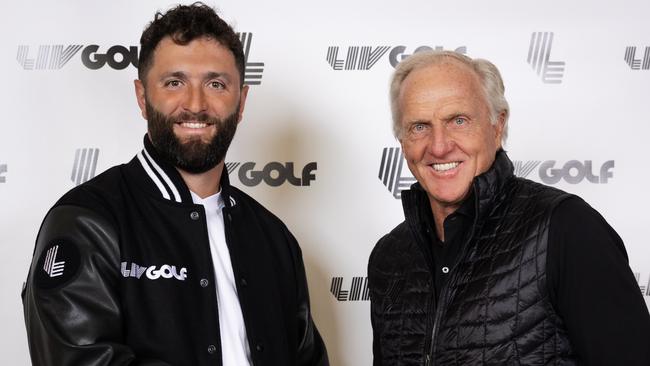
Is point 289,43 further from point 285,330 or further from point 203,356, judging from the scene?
point 203,356

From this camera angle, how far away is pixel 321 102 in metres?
2.93

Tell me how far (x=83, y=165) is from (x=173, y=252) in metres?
1.07

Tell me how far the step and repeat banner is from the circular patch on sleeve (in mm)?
1077

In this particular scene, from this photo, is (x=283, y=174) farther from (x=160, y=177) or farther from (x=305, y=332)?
(x=160, y=177)

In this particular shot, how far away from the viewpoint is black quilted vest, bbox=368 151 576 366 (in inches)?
66.9

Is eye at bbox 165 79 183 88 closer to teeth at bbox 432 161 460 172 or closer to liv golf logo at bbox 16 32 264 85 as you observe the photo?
teeth at bbox 432 161 460 172

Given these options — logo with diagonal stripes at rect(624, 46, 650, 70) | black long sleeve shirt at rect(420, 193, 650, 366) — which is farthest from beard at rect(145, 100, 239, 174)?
logo with diagonal stripes at rect(624, 46, 650, 70)

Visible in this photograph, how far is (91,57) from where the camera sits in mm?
2879

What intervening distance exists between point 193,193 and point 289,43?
1006 millimetres

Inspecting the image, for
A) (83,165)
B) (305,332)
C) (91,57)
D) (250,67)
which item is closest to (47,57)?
(91,57)

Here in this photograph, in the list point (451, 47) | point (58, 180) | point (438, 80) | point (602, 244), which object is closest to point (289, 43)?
point (451, 47)

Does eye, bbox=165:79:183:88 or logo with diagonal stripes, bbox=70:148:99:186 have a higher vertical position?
eye, bbox=165:79:183:88

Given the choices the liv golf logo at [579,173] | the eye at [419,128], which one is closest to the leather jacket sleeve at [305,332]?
the eye at [419,128]

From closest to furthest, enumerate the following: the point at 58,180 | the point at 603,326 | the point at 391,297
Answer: the point at 603,326 → the point at 391,297 → the point at 58,180
